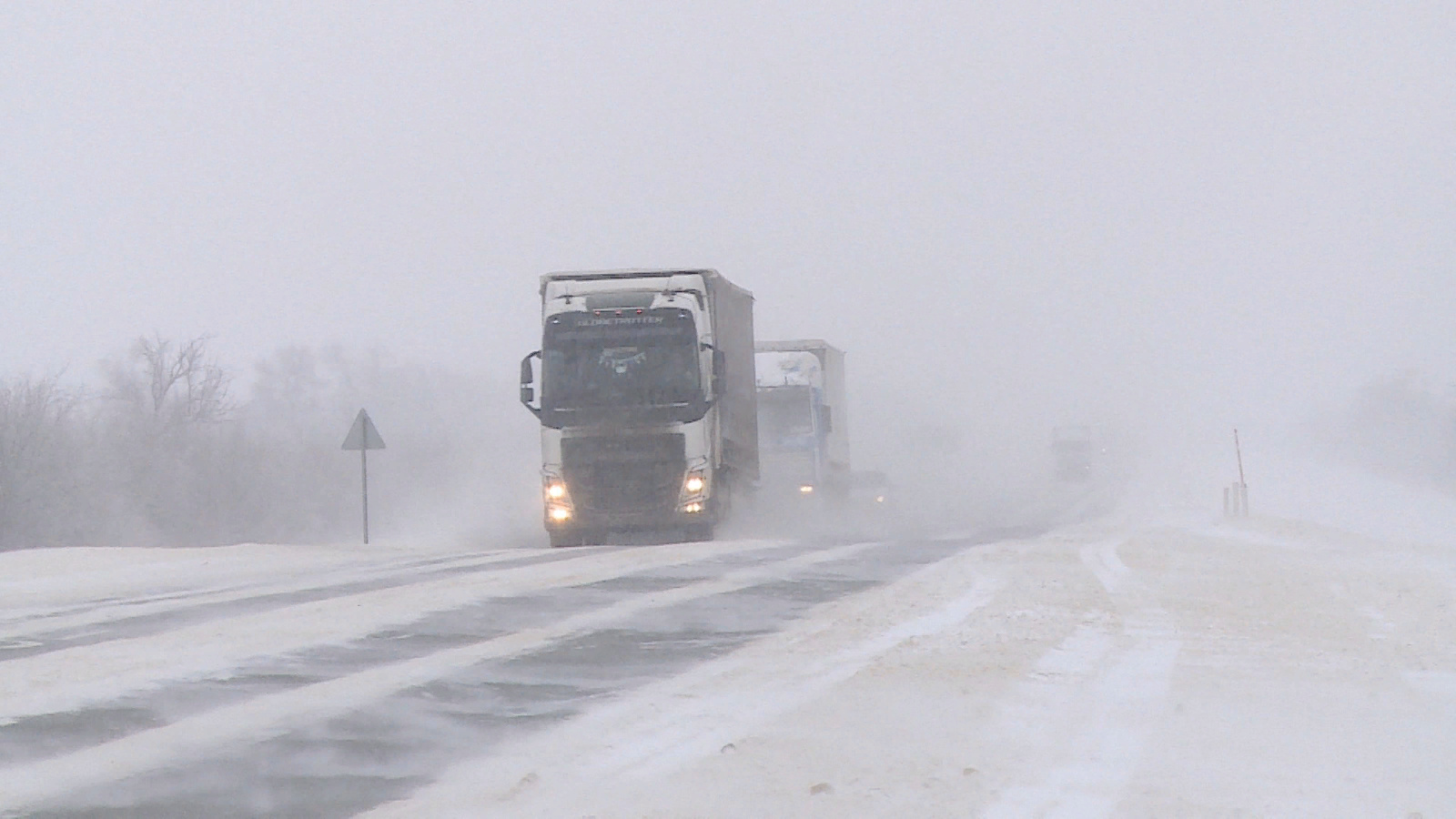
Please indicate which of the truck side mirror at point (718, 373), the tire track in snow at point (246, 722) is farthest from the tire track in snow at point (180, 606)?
the truck side mirror at point (718, 373)

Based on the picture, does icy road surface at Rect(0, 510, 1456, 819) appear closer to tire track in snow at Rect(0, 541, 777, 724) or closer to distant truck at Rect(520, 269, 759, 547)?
tire track in snow at Rect(0, 541, 777, 724)

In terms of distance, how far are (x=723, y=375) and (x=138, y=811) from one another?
1683 centimetres

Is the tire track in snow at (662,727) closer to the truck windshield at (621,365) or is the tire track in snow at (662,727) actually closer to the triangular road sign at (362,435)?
the truck windshield at (621,365)

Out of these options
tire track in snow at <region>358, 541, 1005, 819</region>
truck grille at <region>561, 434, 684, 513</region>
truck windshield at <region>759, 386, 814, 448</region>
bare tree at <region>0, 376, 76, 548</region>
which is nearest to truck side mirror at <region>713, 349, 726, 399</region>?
truck grille at <region>561, 434, 684, 513</region>

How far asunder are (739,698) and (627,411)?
14.1m

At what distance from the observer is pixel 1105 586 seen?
12211mm

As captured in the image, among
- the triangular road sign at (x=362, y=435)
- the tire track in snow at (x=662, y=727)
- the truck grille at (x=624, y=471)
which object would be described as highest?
the triangular road sign at (x=362, y=435)

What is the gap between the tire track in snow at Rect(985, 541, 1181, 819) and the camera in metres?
4.96

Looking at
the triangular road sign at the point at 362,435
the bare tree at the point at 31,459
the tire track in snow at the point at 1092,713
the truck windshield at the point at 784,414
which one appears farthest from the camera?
the bare tree at the point at 31,459

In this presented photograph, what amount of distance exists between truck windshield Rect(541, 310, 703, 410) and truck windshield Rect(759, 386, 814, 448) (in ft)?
36.6

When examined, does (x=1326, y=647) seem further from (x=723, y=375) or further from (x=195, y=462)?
(x=195, y=462)

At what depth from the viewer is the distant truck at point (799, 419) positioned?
104ft

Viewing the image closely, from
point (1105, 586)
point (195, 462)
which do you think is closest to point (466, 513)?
point (195, 462)

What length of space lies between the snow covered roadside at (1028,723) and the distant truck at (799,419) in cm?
2086
